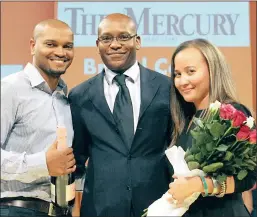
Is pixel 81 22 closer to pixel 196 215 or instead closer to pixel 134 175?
pixel 134 175

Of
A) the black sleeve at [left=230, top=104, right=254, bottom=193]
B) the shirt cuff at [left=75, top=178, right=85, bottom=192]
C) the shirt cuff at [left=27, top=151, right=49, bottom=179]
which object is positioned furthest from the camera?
the shirt cuff at [left=75, top=178, right=85, bottom=192]

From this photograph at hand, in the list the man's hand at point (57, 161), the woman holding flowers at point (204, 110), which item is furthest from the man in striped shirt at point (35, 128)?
the woman holding flowers at point (204, 110)

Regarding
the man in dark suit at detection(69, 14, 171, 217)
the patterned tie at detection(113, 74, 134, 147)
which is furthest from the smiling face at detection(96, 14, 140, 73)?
the patterned tie at detection(113, 74, 134, 147)

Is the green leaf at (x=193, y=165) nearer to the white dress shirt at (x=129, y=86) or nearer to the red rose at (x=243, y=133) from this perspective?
the red rose at (x=243, y=133)

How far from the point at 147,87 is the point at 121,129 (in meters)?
0.24

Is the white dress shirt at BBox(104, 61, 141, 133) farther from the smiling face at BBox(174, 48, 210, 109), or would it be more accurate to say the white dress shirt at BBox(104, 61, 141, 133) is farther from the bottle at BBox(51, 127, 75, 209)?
the bottle at BBox(51, 127, 75, 209)

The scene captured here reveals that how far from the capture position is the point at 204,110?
1.84 metres

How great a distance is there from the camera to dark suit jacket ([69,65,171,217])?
195 cm

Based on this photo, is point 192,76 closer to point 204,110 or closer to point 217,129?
point 204,110

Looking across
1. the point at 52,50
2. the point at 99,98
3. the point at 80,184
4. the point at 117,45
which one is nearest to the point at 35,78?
the point at 52,50

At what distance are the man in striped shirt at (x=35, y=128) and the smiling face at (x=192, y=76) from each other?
51 centimetres

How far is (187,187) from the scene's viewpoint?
1.57m

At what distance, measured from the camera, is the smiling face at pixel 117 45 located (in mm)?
2070

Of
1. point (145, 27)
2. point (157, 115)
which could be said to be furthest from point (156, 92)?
point (145, 27)
